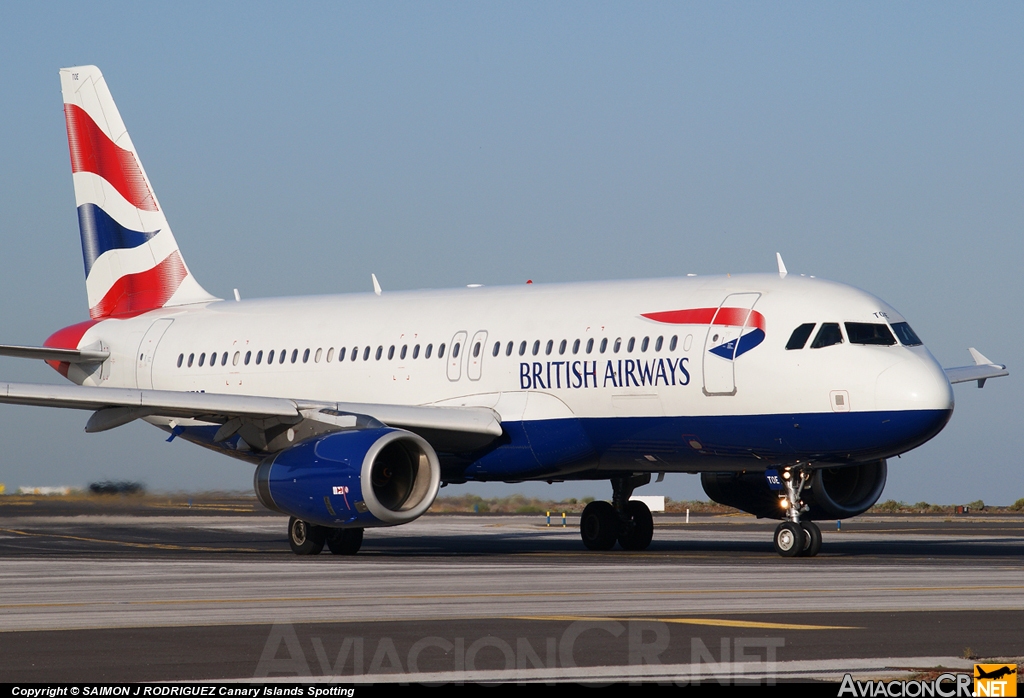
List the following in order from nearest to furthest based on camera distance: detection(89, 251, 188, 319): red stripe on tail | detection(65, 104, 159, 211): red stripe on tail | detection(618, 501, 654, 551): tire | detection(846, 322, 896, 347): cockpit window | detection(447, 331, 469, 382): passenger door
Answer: detection(846, 322, 896, 347): cockpit window < detection(447, 331, 469, 382): passenger door < detection(618, 501, 654, 551): tire < detection(89, 251, 188, 319): red stripe on tail < detection(65, 104, 159, 211): red stripe on tail

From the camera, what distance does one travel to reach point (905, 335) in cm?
2247

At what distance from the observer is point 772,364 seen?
22328 millimetres

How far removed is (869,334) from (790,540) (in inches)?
128

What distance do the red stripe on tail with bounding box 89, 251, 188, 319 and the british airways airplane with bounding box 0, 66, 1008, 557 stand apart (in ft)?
5.20

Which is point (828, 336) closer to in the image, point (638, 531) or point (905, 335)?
point (905, 335)

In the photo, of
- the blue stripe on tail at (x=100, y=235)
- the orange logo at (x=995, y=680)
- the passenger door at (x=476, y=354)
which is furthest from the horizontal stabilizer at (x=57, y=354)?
the orange logo at (x=995, y=680)

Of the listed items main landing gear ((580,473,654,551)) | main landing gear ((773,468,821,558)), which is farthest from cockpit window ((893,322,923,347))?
main landing gear ((580,473,654,551))

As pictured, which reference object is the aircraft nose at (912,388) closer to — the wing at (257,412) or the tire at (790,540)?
the tire at (790,540)

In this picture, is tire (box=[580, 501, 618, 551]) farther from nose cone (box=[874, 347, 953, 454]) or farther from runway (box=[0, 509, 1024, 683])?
nose cone (box=[874, 347, 953, 454])

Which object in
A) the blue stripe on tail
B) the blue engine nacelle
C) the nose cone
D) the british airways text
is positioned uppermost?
the blue stripe on tail

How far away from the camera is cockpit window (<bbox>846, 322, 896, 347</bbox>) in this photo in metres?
22.1

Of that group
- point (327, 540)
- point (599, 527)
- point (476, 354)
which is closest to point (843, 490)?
point (599, 527)

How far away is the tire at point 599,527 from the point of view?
27328 millimetres

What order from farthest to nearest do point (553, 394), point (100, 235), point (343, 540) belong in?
point (100, 235)
point (343, 540)
point (553, 394)
